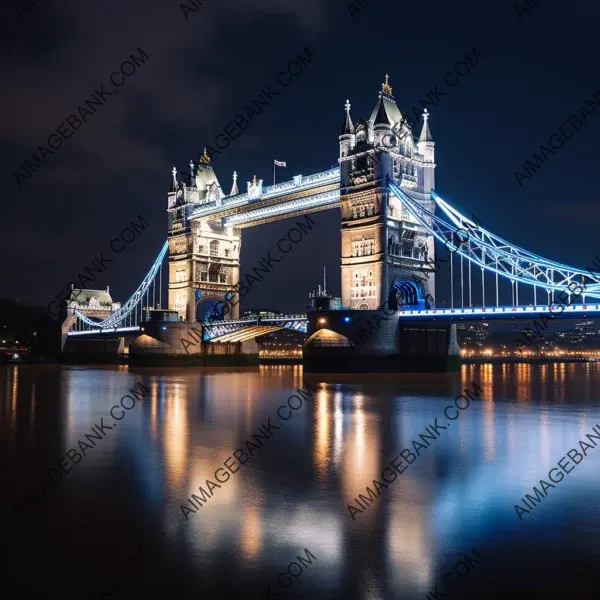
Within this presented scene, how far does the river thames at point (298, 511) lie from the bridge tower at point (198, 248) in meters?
46.6

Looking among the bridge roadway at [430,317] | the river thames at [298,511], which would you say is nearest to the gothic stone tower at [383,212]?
the bridge roadway at [430,317]

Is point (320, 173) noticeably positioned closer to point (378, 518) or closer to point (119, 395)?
point (119, 395)

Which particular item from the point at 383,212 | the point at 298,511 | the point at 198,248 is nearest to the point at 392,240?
the point at 383,212

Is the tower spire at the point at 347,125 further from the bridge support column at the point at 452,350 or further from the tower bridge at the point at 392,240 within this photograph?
the bridge support column at the point at 452,350

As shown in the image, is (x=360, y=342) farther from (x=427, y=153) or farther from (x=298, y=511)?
(x=298, y=511)

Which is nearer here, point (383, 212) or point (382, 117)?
point (383, 212)

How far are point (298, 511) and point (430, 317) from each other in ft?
114

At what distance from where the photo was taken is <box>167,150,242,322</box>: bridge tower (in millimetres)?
61500

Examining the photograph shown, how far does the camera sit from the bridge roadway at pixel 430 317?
35312 millimetres

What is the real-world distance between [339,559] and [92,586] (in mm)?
2061

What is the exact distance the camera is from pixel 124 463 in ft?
33.7

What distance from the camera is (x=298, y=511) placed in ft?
24.0

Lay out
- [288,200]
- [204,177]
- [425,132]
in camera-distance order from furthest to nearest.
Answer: [204,177], [288,200], [425,132]

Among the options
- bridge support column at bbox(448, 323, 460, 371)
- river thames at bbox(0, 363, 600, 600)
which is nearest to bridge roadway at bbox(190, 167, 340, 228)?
bridge support column at bbox(448, 323, 460, 371)
